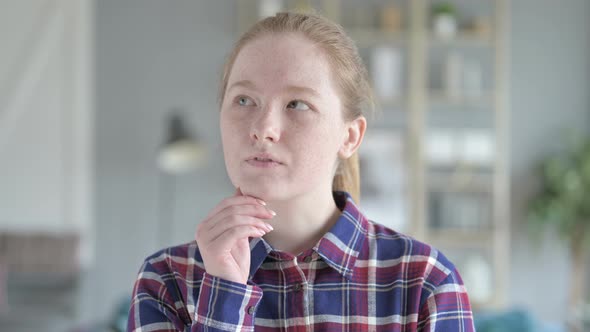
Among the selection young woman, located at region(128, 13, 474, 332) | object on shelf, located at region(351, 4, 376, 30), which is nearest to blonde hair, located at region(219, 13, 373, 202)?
young woman, located at region(128, 13, 474, 332)

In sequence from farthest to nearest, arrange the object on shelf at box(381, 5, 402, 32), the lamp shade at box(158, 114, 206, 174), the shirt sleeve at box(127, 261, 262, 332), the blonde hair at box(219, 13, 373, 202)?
the object on shelf at box(381, 5, 402, 32), the lamp shade at box(158, 114, 206, 174), the blonde hair at box(219, 13, 373, 202), the shirt sleeve at box(127, 261, 262, 332)

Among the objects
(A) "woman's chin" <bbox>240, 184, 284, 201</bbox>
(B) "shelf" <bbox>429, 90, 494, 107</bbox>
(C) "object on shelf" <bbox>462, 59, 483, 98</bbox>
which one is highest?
(C) "object on shelf" <bbox>462, 59, 483, 98</bbox>

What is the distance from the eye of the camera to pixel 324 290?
1.07 meters

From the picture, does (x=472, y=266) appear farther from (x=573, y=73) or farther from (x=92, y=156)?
(x=92, y=156)

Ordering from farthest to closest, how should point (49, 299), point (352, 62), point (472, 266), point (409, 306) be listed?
point (472, 266) → point (49, 299) → point (352, 62) → point (409, 306)

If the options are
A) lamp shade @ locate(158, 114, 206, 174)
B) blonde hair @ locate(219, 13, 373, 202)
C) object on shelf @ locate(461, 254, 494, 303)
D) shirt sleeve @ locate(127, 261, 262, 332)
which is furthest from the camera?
object on shelf @ locate(461, 254, 494, 303)

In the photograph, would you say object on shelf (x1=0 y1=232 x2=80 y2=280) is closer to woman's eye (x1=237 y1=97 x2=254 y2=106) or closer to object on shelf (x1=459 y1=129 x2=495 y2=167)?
object on shelf (x1=459 y1=129 x2=495 y2=167)

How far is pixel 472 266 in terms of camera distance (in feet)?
16.6

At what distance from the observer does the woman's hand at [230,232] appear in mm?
1014

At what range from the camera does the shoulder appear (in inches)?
42.3

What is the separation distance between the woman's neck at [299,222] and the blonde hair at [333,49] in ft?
0.42

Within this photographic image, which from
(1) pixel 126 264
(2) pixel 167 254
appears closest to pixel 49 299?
(1) pixel 126 264

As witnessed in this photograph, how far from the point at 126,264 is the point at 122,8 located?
187 cm

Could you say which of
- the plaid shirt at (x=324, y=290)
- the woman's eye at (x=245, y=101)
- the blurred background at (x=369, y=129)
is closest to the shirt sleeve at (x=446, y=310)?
the plaid shirt at (x=324, y=290)
